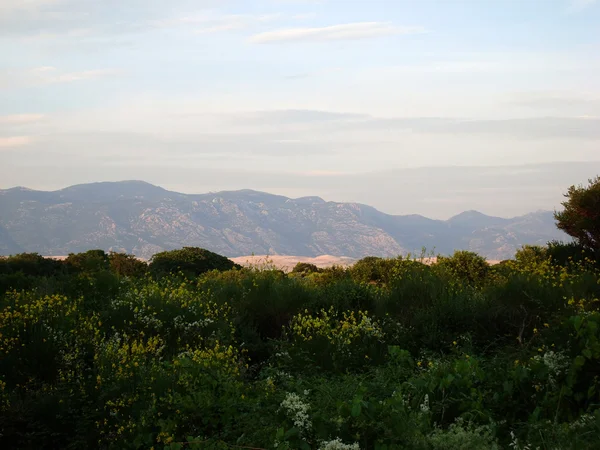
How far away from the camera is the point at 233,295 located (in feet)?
36.7

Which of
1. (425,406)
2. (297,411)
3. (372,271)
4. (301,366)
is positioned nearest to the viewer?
(297,411)

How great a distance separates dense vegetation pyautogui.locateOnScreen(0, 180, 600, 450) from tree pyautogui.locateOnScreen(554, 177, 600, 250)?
23.0 ft

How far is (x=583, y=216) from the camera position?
60.6 ft

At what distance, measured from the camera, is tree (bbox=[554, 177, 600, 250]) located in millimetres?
18219

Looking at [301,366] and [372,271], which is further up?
[372,271]

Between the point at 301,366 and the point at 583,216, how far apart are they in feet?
42.4

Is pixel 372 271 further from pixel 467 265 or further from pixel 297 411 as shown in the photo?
pixel 297 411

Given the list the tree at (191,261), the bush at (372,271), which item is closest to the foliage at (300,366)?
the bush at (372,271)

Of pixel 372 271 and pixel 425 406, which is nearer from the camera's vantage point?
pixel 425 406

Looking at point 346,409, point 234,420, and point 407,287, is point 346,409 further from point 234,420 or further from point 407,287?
point 407,287

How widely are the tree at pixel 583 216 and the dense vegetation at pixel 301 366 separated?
7020 mm

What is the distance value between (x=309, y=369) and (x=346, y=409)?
294 centimetres

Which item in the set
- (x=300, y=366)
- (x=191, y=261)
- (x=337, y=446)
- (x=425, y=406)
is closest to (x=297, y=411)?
(x=337, y=446)

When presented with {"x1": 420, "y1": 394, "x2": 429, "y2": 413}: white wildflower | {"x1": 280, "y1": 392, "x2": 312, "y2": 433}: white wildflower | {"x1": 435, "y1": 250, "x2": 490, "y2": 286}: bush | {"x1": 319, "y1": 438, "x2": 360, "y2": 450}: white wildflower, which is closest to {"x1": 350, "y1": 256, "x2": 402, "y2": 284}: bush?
{"x1": 435, "y1": 250, "x2": 490, "y2": 286}: bush
